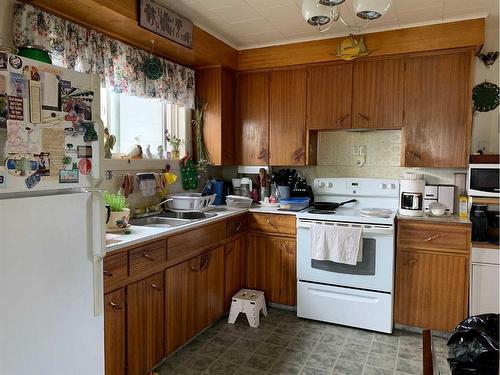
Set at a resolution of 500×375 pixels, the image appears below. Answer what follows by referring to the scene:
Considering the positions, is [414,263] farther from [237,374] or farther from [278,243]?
[237,374]

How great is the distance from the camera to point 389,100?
3168 millimetres

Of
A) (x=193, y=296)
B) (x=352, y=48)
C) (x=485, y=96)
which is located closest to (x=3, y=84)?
(x=193, y=296)

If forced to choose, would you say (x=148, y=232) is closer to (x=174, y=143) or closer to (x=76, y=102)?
(x=76, y=102)

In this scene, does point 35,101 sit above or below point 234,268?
above

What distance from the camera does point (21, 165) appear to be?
1352 millimetres

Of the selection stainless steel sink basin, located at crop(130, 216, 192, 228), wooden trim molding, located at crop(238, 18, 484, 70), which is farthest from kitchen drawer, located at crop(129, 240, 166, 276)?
wooden trim molding, located at crop(238, 18, 484, 70)

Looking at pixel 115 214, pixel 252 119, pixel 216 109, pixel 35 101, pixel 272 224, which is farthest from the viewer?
pixel 252 119

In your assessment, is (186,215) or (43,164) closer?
(43,164)

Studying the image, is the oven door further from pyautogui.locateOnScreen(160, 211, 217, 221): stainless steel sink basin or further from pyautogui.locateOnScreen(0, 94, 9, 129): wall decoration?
pyautogui.locateOnScreen(0, 94, 9, 129): wall decoration

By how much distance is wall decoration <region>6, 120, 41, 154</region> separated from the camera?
131 centimetres

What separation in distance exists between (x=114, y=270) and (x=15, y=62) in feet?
3.54

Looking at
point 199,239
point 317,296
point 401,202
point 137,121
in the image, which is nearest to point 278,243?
point 317,296

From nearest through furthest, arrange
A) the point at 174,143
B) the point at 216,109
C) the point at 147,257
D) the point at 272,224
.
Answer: the point at 147,257, the point at 272,224, the point at 174,143, the point at 216,109

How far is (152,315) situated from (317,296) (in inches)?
55.1
